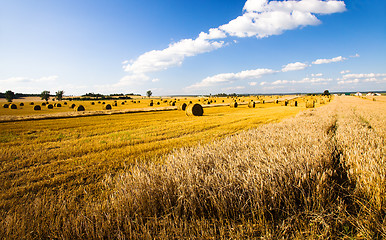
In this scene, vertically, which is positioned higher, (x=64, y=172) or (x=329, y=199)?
(x=329, y=199)

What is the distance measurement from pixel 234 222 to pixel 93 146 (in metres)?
8.05

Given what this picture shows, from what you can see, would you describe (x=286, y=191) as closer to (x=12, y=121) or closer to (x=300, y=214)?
(x=300, y=214)

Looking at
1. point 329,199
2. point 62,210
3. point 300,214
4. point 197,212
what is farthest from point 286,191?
point 62,210

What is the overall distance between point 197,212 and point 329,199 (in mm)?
1751

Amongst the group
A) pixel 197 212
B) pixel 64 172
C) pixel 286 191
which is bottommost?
pixel 64 172

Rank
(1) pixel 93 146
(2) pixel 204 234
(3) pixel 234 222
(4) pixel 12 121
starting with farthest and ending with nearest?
(4) pixel 12 121 → (1) pixel 93 146 → (3) pixel 234 222 → (2) pixel 204 234

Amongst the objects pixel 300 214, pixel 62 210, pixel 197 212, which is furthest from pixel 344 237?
pixel 62 210

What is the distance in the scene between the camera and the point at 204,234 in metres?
1.94

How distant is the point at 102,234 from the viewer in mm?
2045

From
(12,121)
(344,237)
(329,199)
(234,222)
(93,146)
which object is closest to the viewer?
(344,237)

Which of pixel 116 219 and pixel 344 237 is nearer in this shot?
pixel 344 237

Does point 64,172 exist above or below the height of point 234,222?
below

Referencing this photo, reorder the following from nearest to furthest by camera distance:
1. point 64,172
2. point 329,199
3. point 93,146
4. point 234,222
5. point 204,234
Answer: point 204,234 < point 234,222 < point 329,199 < point 64,172 < point 93,146

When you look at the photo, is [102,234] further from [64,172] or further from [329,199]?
[64,172]
